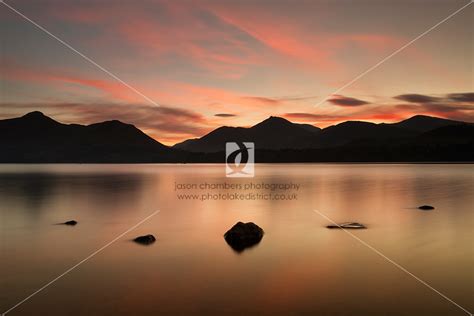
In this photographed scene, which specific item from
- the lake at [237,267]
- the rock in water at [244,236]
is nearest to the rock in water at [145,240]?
the lake at [237,267]

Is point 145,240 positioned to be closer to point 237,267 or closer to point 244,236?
point 244,236

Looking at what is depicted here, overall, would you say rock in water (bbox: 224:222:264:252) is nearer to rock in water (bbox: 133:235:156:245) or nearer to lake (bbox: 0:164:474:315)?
lake (bbox: 0:164:474:315)

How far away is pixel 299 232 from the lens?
79.4ft

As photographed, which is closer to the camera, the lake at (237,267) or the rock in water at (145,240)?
the lake at (237,267)

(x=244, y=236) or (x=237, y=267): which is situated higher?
(x=244, y=236)

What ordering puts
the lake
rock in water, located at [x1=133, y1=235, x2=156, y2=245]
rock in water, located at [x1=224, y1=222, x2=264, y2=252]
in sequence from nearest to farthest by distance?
the lake < rock in water, located at [x1=224, y1=222, x2=264, y2=252] < rock in water, located at [x1=133, y1=235, x2=156, y2=245]

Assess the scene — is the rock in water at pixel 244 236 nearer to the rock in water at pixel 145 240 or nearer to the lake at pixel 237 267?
the lake at pixel 237 267

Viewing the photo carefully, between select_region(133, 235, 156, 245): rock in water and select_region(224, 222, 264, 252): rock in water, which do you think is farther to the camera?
select_region(133, 235, 156, 245): rock in water

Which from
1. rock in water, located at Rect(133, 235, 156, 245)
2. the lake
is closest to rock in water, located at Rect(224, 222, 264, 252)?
the lake

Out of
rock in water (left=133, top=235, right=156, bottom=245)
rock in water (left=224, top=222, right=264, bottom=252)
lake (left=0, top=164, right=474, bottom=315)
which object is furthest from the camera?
rock in water (left=133, top=235, right=156, bottom=245)

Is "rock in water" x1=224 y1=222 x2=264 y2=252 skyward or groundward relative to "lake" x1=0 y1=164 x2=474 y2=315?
skyward

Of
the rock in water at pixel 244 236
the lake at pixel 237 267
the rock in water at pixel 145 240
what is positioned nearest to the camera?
the lake at pixel 237 267

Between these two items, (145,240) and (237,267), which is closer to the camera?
(237,267)

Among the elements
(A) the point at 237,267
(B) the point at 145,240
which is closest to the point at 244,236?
(A) the point at 237,267
